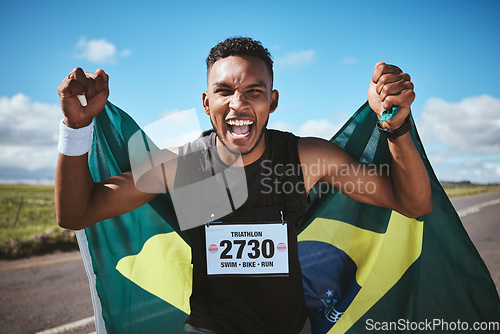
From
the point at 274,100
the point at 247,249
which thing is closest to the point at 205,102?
the point at 274,100

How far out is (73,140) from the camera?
2152 millimetres

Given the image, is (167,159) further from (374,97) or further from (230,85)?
(374,97)

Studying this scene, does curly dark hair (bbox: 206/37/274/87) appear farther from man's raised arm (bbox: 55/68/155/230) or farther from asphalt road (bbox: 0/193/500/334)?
asphalt road (bbox: 0/193/500/334)

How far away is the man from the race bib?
22mm

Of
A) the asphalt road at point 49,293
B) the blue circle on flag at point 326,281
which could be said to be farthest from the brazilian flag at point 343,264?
the asphalt road at point 49,293

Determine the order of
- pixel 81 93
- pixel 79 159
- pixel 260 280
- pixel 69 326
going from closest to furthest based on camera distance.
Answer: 1. pixel 81 93
2. pixel 79 159
3. pixel 260 280
4. pixel 69 326

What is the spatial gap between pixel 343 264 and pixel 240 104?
1.65 metres

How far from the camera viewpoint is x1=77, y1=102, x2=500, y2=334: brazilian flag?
2.95 m

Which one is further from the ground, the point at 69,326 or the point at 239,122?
the point at 239,122

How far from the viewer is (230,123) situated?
2449 millimetres

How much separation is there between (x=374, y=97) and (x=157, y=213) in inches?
73.5

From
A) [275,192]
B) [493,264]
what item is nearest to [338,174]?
[275,192]

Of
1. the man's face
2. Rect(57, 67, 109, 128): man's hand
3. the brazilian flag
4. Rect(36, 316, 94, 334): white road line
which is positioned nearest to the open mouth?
the man's face

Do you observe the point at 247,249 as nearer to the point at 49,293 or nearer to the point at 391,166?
the point at 391,166
